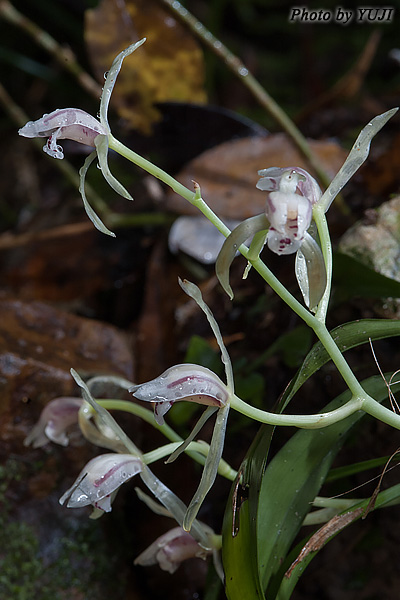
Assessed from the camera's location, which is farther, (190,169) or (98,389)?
(190,169)

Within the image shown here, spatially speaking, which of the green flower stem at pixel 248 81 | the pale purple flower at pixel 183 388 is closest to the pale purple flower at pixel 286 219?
the pale purple flower at pixel 183 388

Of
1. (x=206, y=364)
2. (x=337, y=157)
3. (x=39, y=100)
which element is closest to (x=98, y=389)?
(x=206, y=364)

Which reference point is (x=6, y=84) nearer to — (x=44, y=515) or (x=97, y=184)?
(x=97, y=184)

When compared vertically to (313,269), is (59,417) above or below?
below

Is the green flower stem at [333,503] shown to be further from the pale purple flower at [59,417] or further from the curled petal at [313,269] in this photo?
the pale purple flower at [59,417]

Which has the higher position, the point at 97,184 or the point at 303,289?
the point at 303,289

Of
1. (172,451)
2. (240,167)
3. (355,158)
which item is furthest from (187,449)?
(240,167)

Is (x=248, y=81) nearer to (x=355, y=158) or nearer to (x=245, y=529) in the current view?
(x=355, y=158)

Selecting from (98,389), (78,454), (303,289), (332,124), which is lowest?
(78,454)
